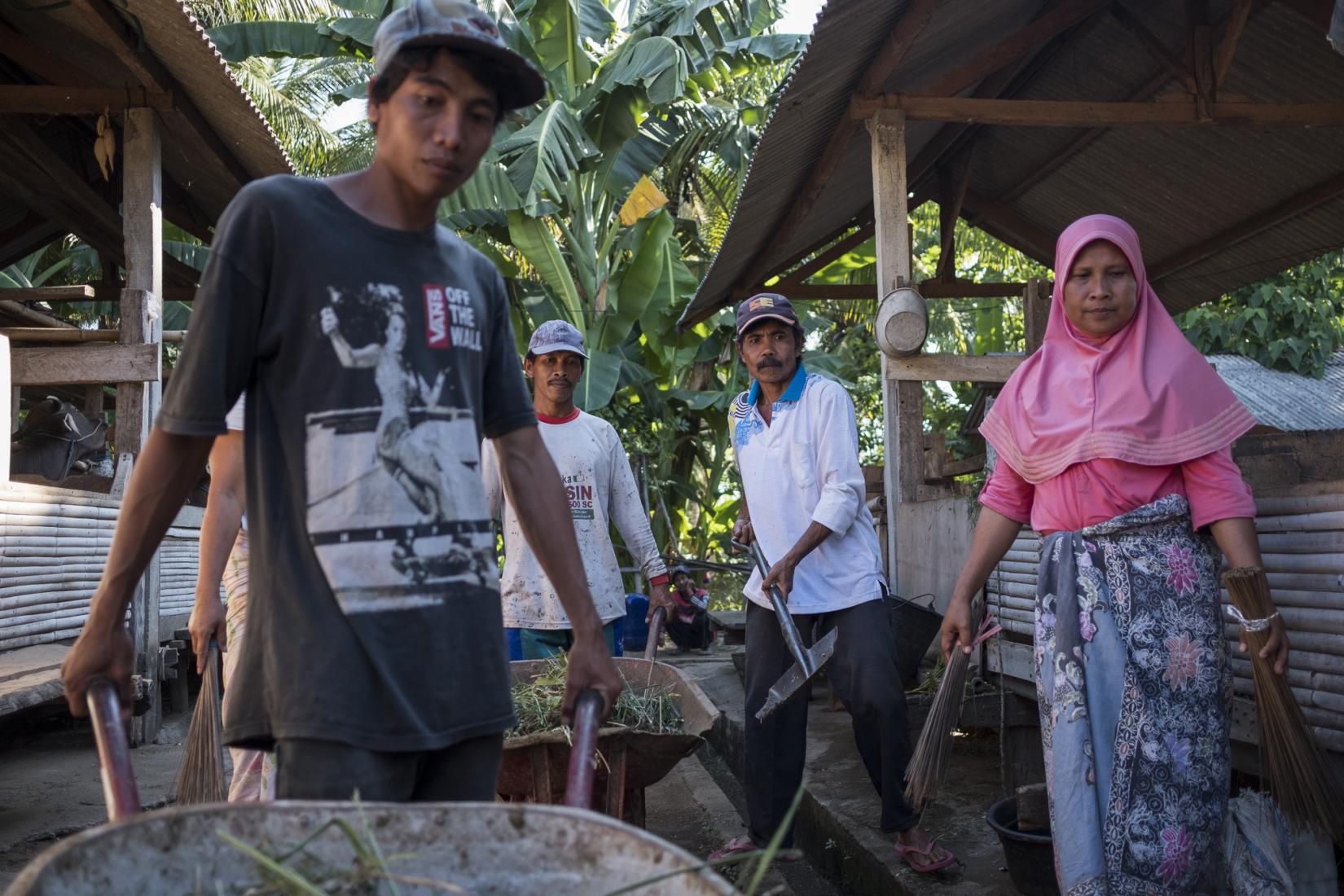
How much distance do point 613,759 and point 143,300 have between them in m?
4.85

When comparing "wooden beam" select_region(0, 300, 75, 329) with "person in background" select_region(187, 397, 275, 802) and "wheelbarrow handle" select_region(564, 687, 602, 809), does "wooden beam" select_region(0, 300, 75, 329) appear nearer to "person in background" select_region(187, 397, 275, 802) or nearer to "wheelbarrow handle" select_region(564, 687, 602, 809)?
"person in background" select_region(187, 397, 275, 802)

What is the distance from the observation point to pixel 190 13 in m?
6.45

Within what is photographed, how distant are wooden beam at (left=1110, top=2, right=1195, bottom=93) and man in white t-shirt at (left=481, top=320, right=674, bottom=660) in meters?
4.19

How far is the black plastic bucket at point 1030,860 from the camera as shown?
3689mm

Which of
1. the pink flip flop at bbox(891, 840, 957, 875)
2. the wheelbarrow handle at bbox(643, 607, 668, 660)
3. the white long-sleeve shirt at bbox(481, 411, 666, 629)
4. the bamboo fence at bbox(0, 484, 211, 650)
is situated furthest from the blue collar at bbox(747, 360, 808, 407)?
the bamboo fence at bbox(0, 484, 211, 650)

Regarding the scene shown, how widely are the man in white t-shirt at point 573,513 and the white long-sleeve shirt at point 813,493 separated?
0.51 meters

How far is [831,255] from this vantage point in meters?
11.4

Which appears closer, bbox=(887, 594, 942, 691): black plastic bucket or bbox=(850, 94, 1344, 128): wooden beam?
bbox=(887, 594, 942, 691): black plastic bucket

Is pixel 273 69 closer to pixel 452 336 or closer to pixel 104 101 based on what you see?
pixel 104 101

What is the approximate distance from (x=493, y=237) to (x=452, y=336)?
12046mm

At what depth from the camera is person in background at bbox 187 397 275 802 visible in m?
3.72

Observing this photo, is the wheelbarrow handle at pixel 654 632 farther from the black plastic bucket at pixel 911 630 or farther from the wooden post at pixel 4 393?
the wooden post at pixel 4 393

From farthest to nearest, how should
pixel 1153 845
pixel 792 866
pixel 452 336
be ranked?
pixel 792 866
pixel 1153 845
pixel 452 336

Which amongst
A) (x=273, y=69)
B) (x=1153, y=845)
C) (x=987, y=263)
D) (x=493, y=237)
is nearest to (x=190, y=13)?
(x=1153, y=845)
